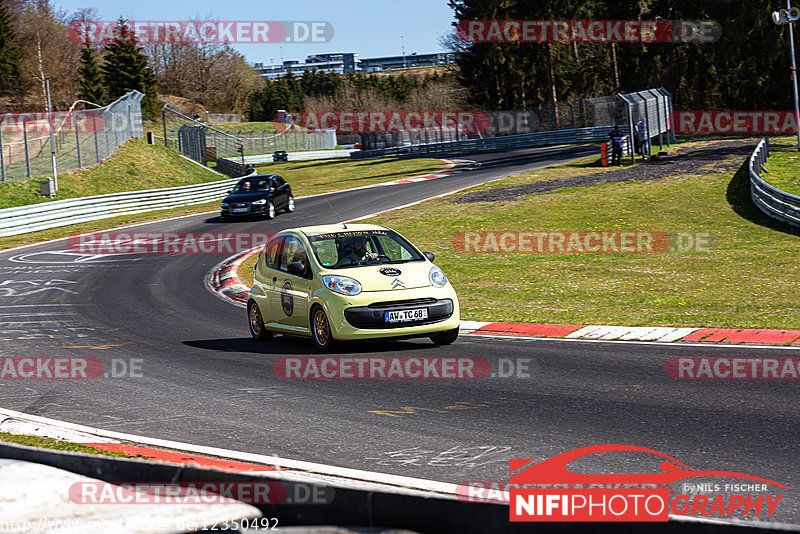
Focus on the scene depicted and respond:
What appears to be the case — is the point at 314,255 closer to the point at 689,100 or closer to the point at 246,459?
the point at 246,459

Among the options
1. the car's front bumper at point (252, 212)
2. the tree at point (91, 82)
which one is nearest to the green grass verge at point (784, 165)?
the car's front bumper at point (252, 212)

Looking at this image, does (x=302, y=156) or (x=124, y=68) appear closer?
(x=302, y=156)

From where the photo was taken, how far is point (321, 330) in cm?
1072

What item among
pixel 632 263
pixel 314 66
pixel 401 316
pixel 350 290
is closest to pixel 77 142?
pixel 632 263

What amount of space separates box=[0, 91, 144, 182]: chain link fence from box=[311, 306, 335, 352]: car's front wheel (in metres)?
27.2

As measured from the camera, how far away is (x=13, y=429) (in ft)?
24.2

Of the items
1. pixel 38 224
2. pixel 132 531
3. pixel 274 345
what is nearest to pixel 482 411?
pixel 132 531

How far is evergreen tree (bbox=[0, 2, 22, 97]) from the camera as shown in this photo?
74.8 meters

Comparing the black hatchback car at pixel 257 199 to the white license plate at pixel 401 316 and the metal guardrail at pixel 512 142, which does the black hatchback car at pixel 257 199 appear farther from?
the metal guardrail at pixel 512 142

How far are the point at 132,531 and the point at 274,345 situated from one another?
26.2 ft

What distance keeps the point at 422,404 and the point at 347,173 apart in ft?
153

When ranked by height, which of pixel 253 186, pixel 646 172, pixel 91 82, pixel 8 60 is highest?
pixel 8 60

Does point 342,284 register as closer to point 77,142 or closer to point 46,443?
point 46,443

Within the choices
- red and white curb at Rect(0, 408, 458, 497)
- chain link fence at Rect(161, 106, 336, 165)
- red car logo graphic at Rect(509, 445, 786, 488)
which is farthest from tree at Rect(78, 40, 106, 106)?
red car logo graphic at Rect(509, 445, 786, 488)
